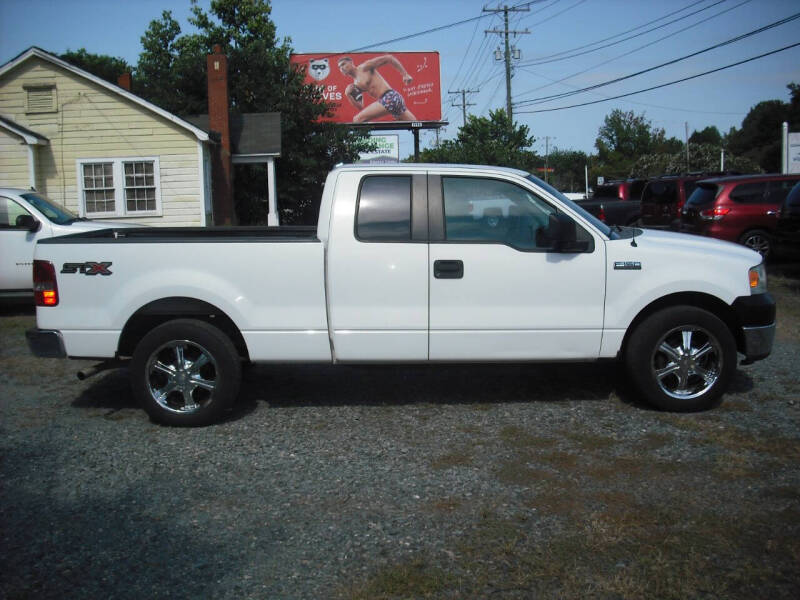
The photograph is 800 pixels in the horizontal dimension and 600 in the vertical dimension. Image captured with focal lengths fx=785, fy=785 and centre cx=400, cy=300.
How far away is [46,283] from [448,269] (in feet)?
9.70

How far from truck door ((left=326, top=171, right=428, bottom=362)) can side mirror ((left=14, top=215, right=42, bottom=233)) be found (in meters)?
7.25

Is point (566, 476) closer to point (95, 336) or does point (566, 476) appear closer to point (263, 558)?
point (263, 558)

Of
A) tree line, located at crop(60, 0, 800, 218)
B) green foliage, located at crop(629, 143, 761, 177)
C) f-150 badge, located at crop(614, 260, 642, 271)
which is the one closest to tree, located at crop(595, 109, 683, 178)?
green foliage, located at crop(629, 143, 761, 177)

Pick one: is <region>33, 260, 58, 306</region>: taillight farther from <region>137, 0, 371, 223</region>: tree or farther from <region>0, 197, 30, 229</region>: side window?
<region>137, 0, 371, 223</region>: tree

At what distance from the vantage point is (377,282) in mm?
5711

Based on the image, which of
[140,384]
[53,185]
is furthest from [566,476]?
[53,185]

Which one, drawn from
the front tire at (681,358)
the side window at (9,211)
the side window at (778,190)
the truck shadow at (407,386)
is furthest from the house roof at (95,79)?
the front tire at (681,358)

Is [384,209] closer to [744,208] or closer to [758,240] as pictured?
[744,208]

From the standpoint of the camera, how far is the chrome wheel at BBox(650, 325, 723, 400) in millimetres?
5863

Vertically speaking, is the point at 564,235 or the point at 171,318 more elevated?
the point at 564,235

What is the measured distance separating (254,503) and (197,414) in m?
1.54

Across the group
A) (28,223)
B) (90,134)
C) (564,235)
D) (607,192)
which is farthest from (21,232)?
(607,192)

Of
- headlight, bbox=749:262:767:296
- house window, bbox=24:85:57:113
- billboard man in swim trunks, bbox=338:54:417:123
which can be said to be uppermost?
billboard man in swim trunks, bbox=338:54:417:123

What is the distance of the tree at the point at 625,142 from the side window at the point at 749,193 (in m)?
77.3
